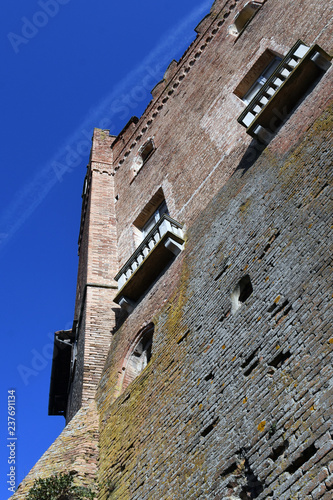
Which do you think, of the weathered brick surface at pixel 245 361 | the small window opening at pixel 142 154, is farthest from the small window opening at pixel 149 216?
the weathered brick surface at pixel 245 361

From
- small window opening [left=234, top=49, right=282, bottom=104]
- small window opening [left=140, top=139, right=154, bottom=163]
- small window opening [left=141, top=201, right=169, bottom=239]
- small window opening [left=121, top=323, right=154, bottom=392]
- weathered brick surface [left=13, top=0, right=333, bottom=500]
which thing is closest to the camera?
weathered brick surface [left=13, top=0, right=333, bottom=500]

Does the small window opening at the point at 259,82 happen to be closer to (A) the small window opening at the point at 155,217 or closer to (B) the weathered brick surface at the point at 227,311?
(B) the weathered brick surface at the point at 227,311

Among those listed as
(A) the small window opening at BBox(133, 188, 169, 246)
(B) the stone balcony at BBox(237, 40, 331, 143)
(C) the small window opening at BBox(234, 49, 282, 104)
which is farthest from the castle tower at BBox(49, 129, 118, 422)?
(B) the stone balcony at BBox(237, 40, 331, 143)

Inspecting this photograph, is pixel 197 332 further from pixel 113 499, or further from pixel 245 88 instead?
pixel 245 88

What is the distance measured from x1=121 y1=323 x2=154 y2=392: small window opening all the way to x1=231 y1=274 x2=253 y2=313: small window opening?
2.93 m

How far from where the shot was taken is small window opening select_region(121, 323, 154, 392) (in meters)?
11.6

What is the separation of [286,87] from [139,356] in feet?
17.6

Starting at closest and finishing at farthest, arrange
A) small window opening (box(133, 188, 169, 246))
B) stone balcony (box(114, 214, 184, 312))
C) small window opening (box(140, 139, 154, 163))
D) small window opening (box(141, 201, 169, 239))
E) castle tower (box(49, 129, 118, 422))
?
1. stone balcony (box(114, 214, 184, 312))
2. castle tower (box(49, 129, 118, 422))
3. small window opening (box(141, 201, 169, 239))
4. small window opening (box(133, 188, 169, 246))
5. small window opening (box(140, 139, 154, 163))

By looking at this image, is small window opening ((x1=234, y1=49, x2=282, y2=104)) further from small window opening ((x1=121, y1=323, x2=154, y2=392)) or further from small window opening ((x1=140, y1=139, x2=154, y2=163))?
small window opening ((x1=121, y1=323, x2=154, y2=392))

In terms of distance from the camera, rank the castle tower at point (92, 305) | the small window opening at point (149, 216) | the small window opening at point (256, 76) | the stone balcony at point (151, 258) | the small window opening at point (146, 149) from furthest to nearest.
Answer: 1. the small window opening at point (146, 149)
2. the small window opening at point (149, 216)
3. the small window opening at point (256, 76)
4. the castle tower at point (92, 305)
5. the stone balcony at point (151, 258)

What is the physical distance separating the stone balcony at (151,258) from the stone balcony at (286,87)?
7.83 feet

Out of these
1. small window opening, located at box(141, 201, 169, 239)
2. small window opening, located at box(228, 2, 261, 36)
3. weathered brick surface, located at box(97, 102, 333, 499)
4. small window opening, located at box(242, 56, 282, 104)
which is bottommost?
weathered brick surface, located at box(97, 102, 333, 499)

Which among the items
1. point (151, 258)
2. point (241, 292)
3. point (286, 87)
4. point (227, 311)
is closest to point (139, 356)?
point (151, 258)

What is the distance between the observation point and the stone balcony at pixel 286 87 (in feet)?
34.6
